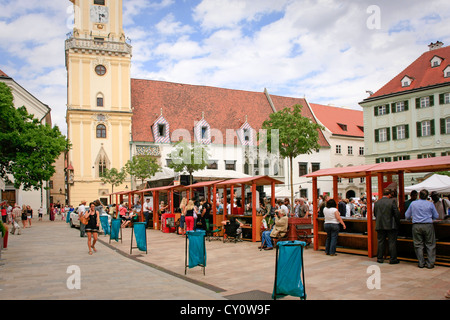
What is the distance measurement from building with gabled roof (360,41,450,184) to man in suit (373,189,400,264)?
2928cm

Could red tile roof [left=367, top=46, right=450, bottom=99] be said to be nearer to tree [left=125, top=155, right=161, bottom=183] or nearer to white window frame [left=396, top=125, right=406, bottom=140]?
white window frame [left=396, top=125, right=406, bottom=140]

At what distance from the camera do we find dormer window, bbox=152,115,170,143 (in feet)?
171

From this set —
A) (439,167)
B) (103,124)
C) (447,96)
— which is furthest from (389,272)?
(103,124)

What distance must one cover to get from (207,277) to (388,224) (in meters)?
4.84

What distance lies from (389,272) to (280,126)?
21.3 m

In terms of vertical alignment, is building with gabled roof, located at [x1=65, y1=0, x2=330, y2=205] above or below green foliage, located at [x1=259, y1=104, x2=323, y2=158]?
above

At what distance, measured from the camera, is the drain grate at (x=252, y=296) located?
7.91 metres

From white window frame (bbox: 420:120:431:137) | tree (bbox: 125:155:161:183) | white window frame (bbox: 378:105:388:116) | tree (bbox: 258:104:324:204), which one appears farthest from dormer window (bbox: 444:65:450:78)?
tree (bbox: 125:155:161:183)

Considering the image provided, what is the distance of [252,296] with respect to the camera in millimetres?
8055

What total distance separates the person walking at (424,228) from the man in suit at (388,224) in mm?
518

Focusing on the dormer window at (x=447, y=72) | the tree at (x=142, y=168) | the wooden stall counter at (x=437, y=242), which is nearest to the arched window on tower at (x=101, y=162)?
the tree at (x=142, y=168)

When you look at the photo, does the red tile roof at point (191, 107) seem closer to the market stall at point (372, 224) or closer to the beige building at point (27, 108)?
the beige building at point (27, 108)

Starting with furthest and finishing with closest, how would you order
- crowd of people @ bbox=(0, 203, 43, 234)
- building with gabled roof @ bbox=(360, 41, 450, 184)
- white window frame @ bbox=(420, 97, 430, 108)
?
1. white window frame @ bbox=(420, 97, 430, 108)
2. building with gabled roof @ bbox=(360, 41, 450, 184)
3. crowd of people @ bbox=(0, 203, 43, 234)
